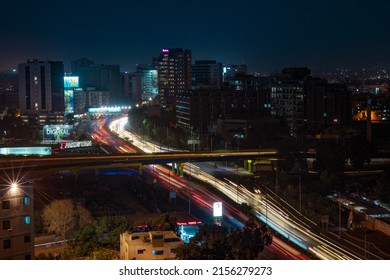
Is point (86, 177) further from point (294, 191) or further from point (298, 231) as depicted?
point (298, 231)

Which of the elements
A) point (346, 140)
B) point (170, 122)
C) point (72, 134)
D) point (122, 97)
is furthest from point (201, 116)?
point (122, 97)

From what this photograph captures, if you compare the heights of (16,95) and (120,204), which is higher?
(16,95)

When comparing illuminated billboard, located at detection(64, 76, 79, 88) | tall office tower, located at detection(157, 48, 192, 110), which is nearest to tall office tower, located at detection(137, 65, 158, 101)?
tall office tower, located at detection(157, 48, 192, 110)

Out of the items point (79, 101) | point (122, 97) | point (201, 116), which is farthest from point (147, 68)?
point (201, 116)

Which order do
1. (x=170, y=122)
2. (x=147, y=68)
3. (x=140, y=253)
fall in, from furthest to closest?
(x=147, y=68)
(x=170, y=122)
(x=140, y=253)

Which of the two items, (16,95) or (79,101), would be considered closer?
(16,95)

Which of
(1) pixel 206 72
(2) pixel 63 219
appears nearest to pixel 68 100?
(1) pixel 206 72

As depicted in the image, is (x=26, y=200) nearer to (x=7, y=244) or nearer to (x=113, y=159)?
(x=7, y=244)

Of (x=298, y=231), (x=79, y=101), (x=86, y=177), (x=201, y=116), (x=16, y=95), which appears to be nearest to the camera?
(x=298, y=231)
